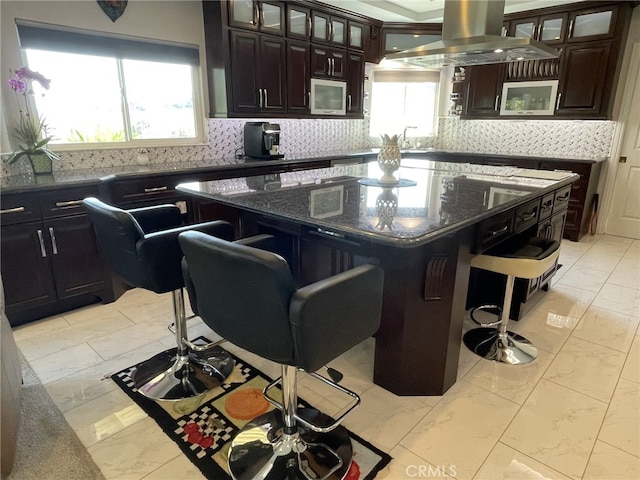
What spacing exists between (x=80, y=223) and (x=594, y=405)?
10.9 feet

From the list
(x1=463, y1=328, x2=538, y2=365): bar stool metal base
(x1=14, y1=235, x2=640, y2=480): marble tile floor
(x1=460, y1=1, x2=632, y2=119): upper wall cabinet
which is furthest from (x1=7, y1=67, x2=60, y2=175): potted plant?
(x1=460, y1=1, x2=632, y2=119): upper wall cabinet

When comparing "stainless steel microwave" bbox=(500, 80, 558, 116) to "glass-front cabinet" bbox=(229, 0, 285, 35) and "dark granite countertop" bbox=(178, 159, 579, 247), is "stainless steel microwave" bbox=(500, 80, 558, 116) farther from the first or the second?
"glass-front cabinet" bbox=(229, 0, 285, 35)

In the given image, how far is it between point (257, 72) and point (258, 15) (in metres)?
0.54

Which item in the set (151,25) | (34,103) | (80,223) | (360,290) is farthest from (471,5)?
(34,103)

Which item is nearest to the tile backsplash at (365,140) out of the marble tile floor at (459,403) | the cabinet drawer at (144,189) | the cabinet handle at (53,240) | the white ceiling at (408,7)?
the cabinet drawer at (144,189)

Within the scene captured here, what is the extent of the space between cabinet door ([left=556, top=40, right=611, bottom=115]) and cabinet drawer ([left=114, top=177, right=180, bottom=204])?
4.43 metres

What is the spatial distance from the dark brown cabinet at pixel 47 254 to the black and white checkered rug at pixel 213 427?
3.33 ft

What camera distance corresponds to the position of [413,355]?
6.47ft

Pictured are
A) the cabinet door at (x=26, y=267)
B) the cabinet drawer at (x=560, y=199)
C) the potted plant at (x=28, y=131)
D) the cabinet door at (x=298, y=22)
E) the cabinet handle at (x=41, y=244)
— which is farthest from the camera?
the cabinet door at (x=298, y=22)

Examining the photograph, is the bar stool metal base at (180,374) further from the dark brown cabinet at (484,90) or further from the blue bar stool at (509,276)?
the dark brown cabinet at (484,90)

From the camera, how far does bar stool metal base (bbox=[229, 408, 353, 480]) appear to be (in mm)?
1542

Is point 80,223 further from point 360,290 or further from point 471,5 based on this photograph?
point 471,5

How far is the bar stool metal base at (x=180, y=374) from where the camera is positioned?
2.03 meters

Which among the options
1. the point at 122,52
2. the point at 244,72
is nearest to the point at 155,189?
the point at 122,52
